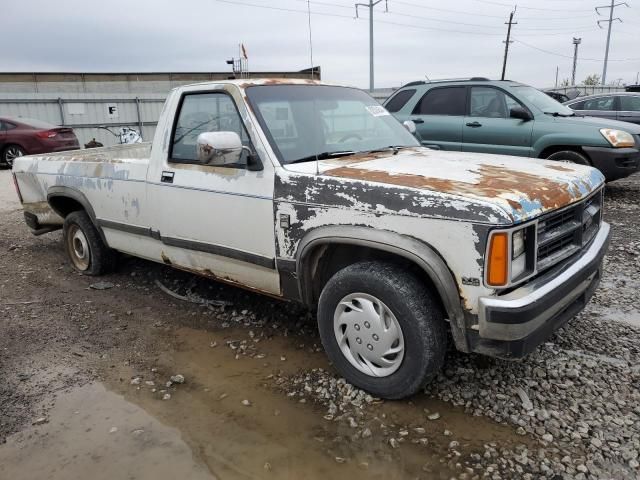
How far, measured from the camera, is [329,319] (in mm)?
3092

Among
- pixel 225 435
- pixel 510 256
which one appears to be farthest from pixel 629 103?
pixel 225 435

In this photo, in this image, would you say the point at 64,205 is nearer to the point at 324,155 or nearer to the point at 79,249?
the point at 79,249

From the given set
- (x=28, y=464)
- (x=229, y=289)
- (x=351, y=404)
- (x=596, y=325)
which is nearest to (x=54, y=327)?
(x=229, y=289)

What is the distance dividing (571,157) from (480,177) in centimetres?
519

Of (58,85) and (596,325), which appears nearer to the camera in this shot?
(596,325)

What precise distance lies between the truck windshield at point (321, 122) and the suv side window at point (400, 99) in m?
4.63

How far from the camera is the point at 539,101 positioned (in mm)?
7777

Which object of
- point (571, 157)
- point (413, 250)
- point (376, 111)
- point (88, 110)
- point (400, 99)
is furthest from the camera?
point (88, 110)

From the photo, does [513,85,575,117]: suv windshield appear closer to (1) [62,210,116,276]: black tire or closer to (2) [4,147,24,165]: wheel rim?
(1) [62,210,116,276]: black tire

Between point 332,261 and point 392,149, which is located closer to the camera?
point 332,261

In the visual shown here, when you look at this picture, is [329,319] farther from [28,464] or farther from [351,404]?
[28,464]

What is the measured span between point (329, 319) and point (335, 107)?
5.54 ft

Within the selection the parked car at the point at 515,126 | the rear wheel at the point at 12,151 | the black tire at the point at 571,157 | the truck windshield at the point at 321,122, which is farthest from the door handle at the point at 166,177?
the rear wheel at the point at 12,151

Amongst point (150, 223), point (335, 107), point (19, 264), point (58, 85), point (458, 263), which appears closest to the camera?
point (458, 263)
